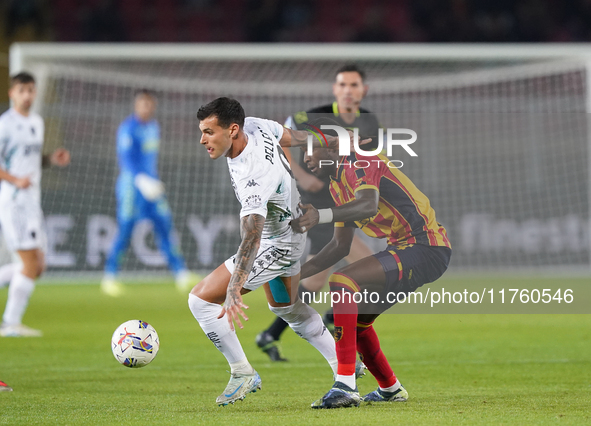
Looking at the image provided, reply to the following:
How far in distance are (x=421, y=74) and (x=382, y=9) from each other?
19.3ft

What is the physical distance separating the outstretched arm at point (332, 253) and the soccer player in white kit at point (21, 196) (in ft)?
12.4

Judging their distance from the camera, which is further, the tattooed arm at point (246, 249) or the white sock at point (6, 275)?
the white sock at point (6, 275)

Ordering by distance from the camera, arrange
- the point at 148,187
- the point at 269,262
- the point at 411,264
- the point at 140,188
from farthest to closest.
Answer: the point at 140,188 → the point at 148,187 → the point at 269,262 → the point at 411,264

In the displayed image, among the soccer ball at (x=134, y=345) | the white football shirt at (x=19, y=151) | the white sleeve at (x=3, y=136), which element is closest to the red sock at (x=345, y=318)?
the soccer ball at (x=134, y=345)

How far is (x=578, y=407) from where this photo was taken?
476 centimetres

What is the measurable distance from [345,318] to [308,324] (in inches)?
24.4

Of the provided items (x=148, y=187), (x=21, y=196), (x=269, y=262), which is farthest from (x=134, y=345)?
(x=148, y=187)

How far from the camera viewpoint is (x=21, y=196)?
8672 mm

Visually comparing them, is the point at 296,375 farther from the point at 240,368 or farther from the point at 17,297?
the point at 17,297

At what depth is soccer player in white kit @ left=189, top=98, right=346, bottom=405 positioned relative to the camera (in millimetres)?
4605

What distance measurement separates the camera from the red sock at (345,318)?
482 centimetres

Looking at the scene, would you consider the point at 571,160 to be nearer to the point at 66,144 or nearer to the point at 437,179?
the point at 437,179

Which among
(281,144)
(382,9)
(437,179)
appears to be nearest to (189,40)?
(382,9)

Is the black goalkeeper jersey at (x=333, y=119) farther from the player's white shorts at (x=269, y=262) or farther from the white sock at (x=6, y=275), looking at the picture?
the white sock at (x=6, y=275)
